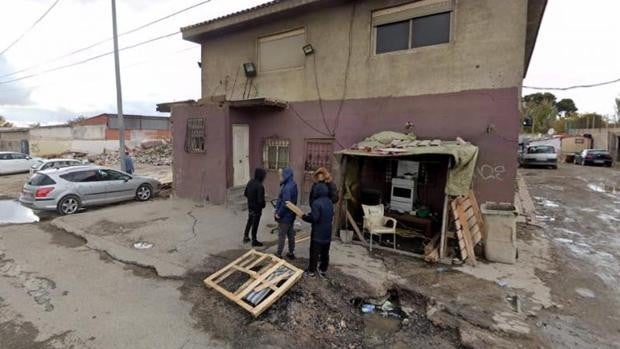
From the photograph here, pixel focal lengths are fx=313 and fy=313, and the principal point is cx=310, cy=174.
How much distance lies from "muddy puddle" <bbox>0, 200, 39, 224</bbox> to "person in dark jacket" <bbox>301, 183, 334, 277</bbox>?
9.36m

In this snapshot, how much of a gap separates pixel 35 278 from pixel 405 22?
30.8 ft

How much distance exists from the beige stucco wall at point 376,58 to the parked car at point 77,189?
15.5ft

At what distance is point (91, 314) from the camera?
4234 mm

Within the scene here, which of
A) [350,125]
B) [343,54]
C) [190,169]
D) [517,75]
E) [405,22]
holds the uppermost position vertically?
[405,22]

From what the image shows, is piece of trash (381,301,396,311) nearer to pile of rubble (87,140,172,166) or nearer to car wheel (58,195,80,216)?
car wheel (58,195,80,216)

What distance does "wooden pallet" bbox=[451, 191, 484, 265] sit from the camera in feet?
19.0

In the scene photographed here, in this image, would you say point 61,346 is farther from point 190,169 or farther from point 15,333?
point 190,169

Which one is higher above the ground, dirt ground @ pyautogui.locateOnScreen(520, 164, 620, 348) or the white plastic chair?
the white plastic chair

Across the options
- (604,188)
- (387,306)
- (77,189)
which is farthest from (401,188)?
(604,188)

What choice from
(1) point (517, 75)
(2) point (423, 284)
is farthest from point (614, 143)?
(2) point (423, 284)

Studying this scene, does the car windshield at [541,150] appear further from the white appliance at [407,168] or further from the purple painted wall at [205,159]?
the purple painted wall at [205,159]

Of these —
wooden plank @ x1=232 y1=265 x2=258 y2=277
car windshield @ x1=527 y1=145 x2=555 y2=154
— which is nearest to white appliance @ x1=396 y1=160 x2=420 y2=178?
wooden plank @ x1=232 y1=265 x2=258 y2=277

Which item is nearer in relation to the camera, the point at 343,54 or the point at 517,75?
the point at 517,75

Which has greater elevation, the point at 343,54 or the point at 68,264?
the point at 343,54
